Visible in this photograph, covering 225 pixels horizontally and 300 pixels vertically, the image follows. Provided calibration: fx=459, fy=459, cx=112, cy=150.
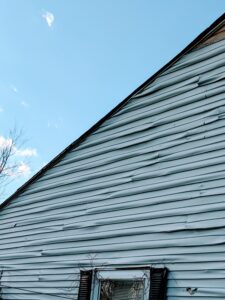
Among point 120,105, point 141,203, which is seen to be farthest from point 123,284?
point 120,105

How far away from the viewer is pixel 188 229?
5535 mm

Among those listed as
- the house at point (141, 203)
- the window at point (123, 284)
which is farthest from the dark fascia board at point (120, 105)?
the window at point (123, 284)

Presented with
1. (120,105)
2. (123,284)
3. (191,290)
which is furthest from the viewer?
(120,105)

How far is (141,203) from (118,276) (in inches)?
39.9

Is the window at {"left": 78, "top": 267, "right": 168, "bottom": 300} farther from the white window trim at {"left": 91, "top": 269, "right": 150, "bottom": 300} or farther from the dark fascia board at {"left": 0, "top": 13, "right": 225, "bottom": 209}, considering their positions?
the dark fascia board at {"left": 0, "top": 13, "right": 225, "bottom": 209}

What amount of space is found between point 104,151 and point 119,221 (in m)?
1.33

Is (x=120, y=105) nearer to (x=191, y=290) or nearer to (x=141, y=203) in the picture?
(x=141, y=203)

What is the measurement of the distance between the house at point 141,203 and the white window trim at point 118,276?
0.01 meters

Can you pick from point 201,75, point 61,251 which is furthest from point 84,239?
point 201,75

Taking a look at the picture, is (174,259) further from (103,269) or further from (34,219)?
(34,219)

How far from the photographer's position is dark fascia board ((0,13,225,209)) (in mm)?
6516

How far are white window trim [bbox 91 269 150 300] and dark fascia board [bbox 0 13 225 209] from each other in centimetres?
236

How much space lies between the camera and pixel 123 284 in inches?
238

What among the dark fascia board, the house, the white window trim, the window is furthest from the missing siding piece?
the dark fascia board
